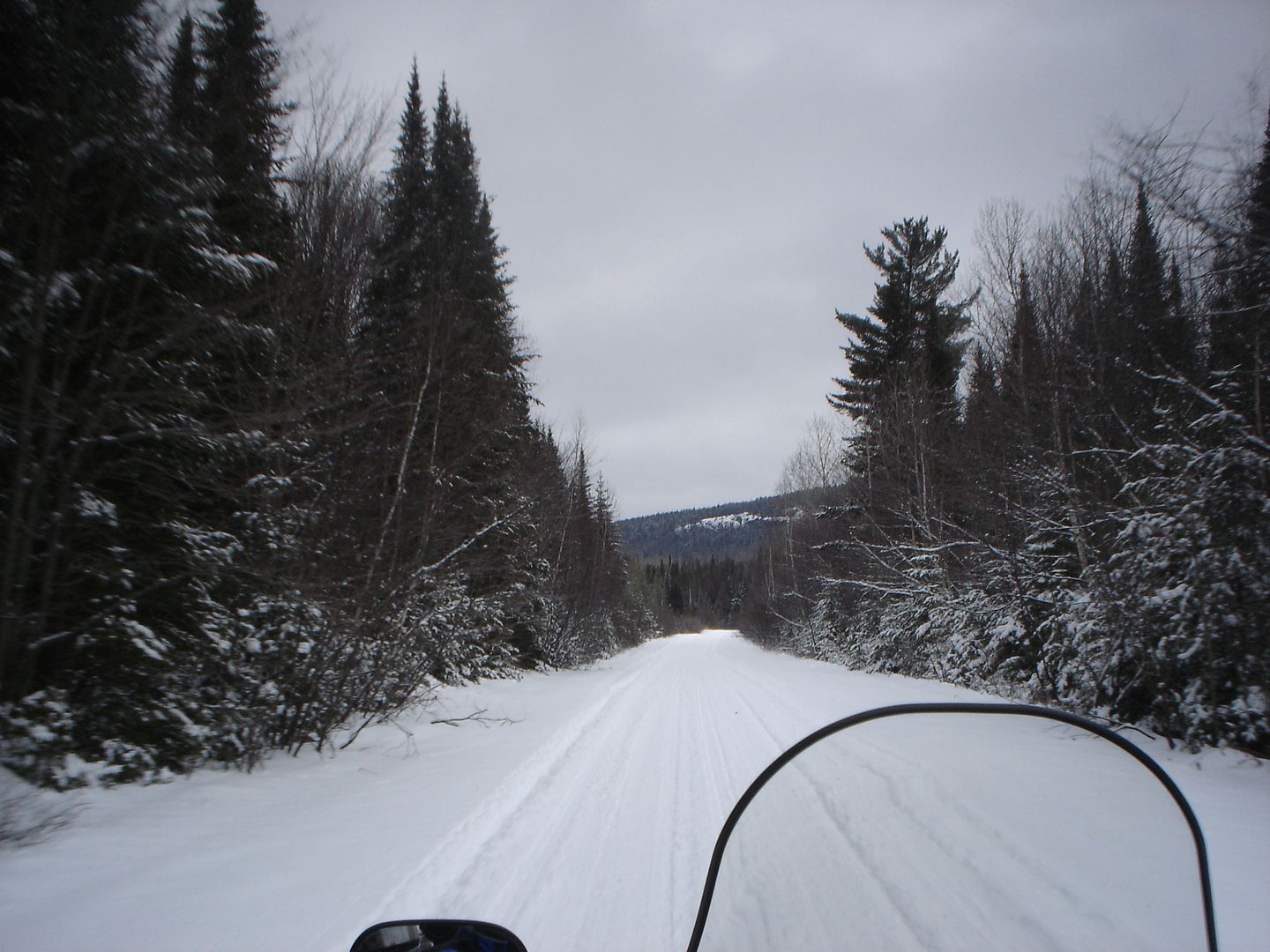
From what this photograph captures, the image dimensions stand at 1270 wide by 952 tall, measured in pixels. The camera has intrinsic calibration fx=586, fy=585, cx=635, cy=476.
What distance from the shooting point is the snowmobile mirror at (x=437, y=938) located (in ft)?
4.60

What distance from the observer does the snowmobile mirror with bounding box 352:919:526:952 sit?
1.40 meters

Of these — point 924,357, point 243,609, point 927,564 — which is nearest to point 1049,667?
point 927,564

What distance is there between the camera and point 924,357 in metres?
18.4

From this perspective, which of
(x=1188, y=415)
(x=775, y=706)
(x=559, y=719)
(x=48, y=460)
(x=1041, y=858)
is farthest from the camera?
(x=775, y=706)

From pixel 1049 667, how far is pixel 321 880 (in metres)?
8.81

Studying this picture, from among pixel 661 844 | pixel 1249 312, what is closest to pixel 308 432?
pixel 661 844

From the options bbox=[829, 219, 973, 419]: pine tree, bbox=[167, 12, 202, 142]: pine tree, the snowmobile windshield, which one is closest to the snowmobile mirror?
the snowmobile windshield

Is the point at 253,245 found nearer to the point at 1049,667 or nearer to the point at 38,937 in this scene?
the point at 38,937

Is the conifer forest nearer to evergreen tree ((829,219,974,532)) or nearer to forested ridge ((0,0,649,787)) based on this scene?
forested ridge ((0,0,649,787))

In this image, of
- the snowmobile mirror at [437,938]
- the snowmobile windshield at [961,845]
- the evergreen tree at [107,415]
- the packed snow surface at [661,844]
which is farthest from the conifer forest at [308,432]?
the snowmobile windshield at [961,845]

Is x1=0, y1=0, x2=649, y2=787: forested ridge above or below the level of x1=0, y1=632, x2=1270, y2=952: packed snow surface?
above

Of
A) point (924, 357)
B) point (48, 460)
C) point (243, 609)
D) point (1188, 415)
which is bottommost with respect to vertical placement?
point (243, 609)

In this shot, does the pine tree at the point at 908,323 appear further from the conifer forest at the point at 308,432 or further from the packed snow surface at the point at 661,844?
the packed snow surface at the point at 661,844

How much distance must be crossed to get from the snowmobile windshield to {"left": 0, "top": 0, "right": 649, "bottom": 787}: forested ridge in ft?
15.8
